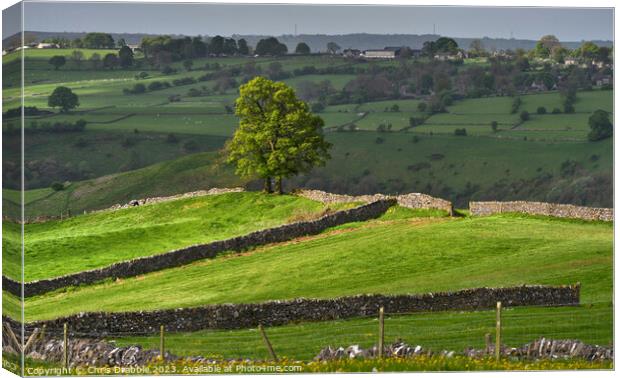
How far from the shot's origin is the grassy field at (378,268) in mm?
42219

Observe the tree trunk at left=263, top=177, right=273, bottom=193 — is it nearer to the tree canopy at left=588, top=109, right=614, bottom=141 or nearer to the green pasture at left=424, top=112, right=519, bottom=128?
the green pasture at left=424, top=112, right=519, bottom=128

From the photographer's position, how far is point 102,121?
4378 cm

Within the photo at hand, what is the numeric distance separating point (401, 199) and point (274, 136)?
140 inches

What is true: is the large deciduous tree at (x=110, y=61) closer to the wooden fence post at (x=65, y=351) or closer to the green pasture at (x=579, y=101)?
the wooden fence post at (x=65, y=351)

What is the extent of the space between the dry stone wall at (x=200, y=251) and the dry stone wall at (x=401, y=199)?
200 millimetres

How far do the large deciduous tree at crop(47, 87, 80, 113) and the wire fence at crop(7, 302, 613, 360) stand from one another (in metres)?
4.96

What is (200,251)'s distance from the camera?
44.3 meters

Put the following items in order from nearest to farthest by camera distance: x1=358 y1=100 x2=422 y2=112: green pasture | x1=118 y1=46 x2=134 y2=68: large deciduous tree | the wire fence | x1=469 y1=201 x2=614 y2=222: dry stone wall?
the wire fence → x1=118 y1=46 x2=134 y2=68: large deciduous tree → x1=358 y1=100 x2=422 y2=112: green pasture → x1=469 y1=201 x2=614 y2=222: dry stone wall

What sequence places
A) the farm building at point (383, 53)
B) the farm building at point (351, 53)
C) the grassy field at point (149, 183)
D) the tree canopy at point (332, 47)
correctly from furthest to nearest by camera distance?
the farm building at point (383, 53) → the farm building at point (351, 53) → the tree canopy at point (332, 47) → the grassy field at point (149, 183)

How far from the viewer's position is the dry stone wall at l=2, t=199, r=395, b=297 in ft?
135

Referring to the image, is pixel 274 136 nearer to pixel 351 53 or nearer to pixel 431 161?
pixel 351 53

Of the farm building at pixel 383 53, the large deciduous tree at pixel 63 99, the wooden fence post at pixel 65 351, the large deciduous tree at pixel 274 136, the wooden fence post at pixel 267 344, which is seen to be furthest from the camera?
the large deciduous tree at pixel 274 136

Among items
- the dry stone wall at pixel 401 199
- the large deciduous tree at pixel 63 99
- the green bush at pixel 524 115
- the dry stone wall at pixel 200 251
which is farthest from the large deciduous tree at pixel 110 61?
the green bush at pixel 524 115

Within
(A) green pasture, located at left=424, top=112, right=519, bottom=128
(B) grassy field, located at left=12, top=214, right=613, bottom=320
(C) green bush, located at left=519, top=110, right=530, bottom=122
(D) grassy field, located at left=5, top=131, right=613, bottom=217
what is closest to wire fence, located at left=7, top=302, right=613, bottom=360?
(B) grassy field, located at left=12, top=214, right=613, bottom=320
